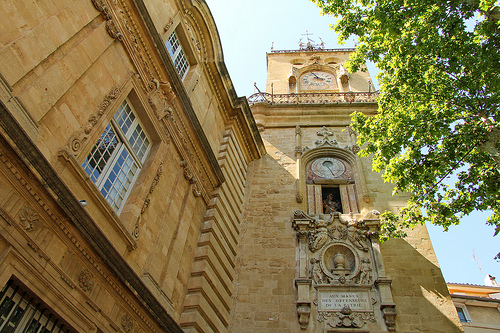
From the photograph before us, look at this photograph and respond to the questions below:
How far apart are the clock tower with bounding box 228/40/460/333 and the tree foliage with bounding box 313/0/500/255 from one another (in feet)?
4.56

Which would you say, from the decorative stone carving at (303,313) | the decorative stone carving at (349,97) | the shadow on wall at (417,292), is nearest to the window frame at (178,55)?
the decorative stone carving at (303,313)

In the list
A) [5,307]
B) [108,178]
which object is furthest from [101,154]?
[5,307]

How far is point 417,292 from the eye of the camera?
11.7m

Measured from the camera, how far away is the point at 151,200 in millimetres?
8898

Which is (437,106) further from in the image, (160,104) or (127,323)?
(127,323)

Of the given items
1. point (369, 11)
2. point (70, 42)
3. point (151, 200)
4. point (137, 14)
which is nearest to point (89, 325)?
point (151, 200)

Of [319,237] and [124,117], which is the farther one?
[319,237]

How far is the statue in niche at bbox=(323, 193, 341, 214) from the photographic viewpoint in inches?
583

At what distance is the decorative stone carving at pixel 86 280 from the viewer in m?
6.20

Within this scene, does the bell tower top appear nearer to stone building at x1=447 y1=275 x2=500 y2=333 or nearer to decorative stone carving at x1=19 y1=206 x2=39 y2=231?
stone building at x1=447 y1=275 x2=500 y2=333

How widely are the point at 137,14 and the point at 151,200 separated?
4.38m

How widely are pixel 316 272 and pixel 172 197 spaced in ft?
17.8

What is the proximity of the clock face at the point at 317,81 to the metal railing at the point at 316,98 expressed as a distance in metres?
2.12

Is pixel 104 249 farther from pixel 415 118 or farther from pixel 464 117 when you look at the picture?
pixel 464 117
